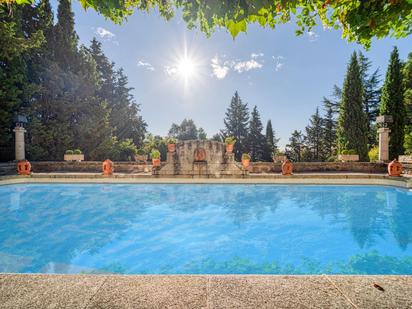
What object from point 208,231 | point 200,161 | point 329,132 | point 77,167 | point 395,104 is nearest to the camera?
point 208,231

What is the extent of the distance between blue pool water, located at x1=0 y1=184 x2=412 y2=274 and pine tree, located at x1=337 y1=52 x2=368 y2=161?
1649 cm

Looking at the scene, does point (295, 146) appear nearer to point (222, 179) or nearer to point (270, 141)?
point (270, 141)

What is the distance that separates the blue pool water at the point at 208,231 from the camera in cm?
511

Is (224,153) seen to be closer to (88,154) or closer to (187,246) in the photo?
(187,246)

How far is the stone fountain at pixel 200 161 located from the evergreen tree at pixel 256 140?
32.2 m

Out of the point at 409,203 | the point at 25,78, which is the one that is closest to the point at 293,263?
the point at 409,203

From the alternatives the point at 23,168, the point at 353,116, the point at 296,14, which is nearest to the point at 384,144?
the point at 353,116

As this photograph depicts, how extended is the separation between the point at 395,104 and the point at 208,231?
89.6 feet

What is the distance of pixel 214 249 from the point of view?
596 centimetres

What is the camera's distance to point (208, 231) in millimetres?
7234

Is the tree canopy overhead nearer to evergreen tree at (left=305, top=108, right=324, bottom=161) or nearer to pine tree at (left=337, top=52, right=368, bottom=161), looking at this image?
pine tree at (left=337, top=52, right=368, bottom=161)

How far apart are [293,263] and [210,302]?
4.26 metres

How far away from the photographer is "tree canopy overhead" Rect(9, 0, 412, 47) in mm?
2422

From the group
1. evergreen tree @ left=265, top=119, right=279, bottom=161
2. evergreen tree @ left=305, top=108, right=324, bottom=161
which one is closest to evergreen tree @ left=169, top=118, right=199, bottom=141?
evergreen tree @ left=265, top=119, right=279, bottom=161
